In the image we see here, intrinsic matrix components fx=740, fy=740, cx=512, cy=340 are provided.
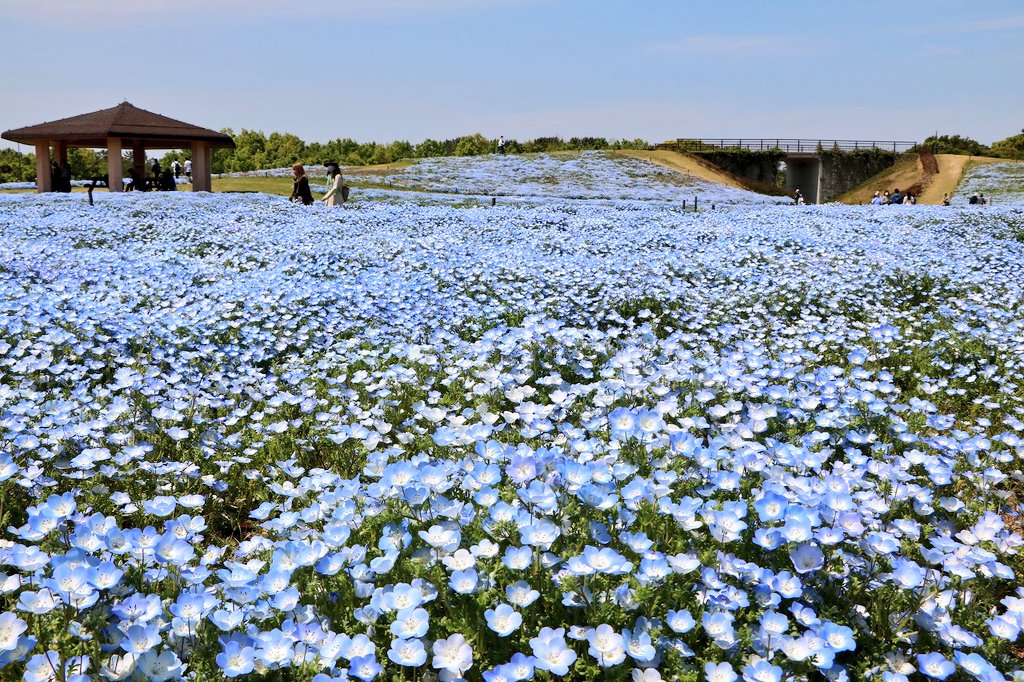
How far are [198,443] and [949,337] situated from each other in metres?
6.11

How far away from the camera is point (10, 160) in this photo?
43.3 meters

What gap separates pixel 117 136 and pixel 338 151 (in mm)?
29548

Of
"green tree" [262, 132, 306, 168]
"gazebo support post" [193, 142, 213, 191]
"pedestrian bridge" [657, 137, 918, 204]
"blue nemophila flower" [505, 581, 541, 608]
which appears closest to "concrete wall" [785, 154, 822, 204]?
"pedestrian bridge" [657, 137, 918, 204]

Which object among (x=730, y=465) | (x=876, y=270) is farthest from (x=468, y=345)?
(x=876, y=270)

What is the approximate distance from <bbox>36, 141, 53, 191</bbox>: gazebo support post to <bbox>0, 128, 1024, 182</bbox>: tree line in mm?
18675

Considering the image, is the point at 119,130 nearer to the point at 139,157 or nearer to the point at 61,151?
the point at 61,151

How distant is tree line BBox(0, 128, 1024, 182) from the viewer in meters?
47.2

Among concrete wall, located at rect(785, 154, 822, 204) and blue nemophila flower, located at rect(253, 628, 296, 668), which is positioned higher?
concrete wall, located at rect(785, 154, 822, 204)

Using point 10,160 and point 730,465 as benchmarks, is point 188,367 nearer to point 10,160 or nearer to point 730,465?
point 730,465

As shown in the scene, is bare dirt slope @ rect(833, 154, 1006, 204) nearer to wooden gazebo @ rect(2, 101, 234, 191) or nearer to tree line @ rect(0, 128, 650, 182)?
tree line @ rect(0, 128, 650, 182)

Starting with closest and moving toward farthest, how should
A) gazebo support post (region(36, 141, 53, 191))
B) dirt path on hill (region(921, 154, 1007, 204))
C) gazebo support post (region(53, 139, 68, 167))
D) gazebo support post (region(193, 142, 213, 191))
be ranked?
gazebo support post (region(36, 141, 53, 191)) → gazebo support post (region(193, 142, 213, 191)) → gazebo support post (region(53, 139, 68, 167)) → dirt path on hill (region(921, 154, 1007, 204))

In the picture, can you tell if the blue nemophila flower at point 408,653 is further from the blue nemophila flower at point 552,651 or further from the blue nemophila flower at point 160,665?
the blue nemophila flower at point 160,665

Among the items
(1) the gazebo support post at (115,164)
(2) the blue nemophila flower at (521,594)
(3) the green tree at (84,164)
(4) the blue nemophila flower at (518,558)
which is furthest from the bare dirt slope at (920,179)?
(3) the green tree at (84,164)

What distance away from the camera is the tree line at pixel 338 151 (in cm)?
4716
